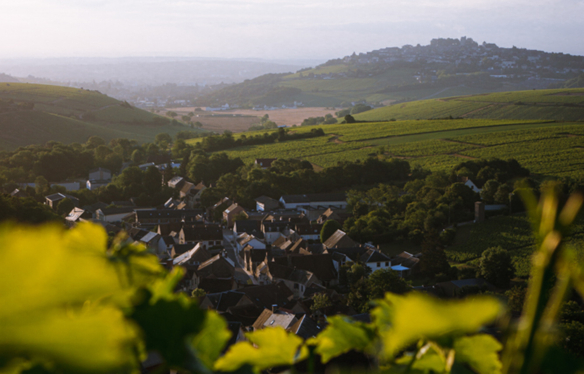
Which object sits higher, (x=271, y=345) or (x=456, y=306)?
(x=456, y=306)

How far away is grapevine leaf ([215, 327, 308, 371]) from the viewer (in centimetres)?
116

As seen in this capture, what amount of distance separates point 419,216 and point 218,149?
146 ft

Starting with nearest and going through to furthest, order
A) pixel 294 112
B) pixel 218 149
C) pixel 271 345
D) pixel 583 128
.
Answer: pixel 271 345, pixel 583 128, pixel 218 149, pixel 294 112

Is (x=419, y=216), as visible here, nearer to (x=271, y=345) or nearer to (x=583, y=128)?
(x=271, y=345)

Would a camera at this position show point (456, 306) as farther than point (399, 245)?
No

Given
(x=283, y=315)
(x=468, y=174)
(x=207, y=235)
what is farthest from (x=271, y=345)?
(x=468, y=174)

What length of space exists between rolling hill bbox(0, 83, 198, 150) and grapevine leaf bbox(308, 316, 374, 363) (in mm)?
88218

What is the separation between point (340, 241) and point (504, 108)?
81.7 metres

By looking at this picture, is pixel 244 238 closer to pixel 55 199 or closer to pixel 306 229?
pixel 306 229

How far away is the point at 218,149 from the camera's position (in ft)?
252

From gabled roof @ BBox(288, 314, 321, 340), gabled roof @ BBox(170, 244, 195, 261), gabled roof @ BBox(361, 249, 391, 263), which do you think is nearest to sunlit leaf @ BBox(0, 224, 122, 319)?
gabled roof @ BBox(288, 314, 321, 340)

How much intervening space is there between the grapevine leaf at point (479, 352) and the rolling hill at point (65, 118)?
8843 centimetres

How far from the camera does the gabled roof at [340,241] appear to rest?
36572 mm

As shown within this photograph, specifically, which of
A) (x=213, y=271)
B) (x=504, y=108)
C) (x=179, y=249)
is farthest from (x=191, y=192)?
(x=504, y=108)
